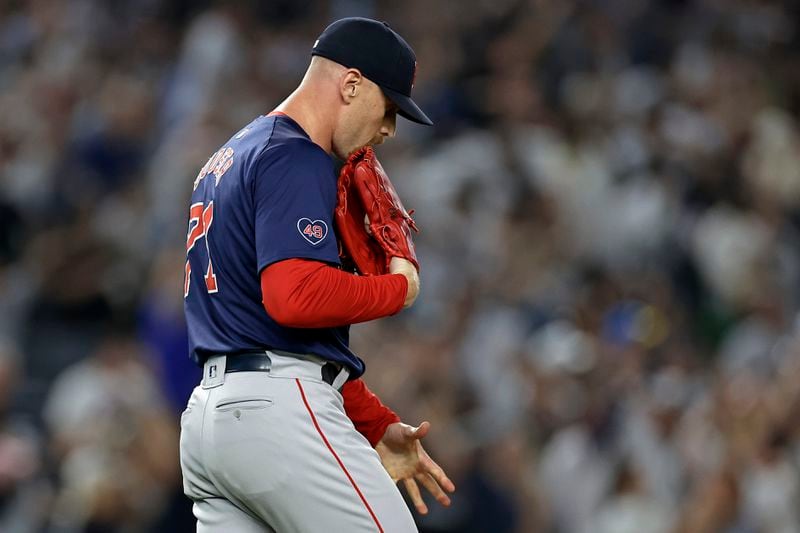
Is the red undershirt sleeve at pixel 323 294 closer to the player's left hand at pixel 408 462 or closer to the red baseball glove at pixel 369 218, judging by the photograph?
the red baseball glove at pixel 369 218

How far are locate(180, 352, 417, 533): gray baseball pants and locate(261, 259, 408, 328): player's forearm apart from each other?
20 centimetres

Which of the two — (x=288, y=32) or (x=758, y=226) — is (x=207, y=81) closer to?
(x=288, y=32)

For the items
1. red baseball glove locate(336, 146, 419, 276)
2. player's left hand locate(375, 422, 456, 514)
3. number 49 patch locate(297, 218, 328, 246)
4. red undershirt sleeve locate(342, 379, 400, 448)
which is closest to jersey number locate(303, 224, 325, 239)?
number 49 patch locate(297, 218, 328, 246)

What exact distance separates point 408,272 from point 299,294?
38 centimetres

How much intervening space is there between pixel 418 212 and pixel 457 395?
1843 millimetres

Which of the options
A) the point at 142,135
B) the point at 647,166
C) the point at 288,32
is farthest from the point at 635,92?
the point at 142,135

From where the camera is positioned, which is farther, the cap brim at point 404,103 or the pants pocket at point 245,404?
the cap brim at point 404,103

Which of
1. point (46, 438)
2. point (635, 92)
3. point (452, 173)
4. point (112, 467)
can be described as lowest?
point (46, 438)

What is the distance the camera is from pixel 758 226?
9.72 metres

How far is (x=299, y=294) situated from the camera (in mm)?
3309

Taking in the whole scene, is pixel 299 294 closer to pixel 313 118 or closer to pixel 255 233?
pixel 255 233

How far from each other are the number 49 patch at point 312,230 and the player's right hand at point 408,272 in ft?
0.90

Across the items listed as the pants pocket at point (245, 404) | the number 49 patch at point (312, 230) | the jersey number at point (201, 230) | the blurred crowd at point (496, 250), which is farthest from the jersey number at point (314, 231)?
the blurred crowd at point (496, 250)

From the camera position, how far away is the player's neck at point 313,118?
3.61 metres
